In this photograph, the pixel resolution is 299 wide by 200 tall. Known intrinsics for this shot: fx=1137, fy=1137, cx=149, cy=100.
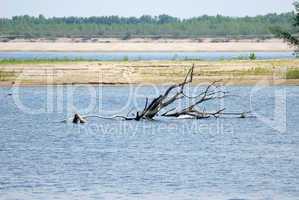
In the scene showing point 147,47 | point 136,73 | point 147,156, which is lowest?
point 147,47

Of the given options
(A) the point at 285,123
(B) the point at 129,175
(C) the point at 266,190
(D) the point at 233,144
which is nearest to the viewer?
(C) the point at 266,190

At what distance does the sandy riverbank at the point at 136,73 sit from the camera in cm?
4784

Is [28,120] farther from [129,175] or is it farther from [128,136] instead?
[129,175]

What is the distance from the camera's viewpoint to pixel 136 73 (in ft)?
161

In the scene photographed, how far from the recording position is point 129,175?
23.5m

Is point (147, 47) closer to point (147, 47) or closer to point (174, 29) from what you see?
point (147, 47)

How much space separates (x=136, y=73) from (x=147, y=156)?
74.1ft

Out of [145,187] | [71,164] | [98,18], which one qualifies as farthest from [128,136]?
[98,18]

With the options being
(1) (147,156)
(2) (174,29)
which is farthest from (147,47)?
(1) (147,156)

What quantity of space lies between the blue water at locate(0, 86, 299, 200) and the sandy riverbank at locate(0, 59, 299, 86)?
697cm

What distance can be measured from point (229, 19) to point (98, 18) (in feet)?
90.2

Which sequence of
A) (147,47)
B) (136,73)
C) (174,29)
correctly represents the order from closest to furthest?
(136,73)
(147,47)
(174,29)

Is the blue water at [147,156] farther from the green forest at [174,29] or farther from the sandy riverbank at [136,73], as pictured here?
the green forest at [174,29]

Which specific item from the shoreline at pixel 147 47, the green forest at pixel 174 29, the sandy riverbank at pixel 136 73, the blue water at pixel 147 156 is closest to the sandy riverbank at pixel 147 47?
the shoreline at pixel 147 47
